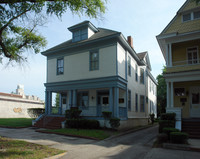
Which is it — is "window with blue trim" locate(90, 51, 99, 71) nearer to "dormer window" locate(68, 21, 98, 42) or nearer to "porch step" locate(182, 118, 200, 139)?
"dormer window" locate(68, 21, 98, 42)

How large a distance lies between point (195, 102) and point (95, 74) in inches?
346

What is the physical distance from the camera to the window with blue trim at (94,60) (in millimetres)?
17858

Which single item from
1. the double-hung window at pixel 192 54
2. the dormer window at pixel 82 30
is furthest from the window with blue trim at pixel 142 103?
the dormer window at pixel 82 30

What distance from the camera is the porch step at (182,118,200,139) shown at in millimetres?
12027

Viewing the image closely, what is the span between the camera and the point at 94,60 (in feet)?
59.4

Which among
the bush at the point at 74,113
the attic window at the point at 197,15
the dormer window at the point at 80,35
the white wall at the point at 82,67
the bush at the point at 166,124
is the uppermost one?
the attic window at the point at 197,15

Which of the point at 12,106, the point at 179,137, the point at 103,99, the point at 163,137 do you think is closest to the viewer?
the point at 179,137

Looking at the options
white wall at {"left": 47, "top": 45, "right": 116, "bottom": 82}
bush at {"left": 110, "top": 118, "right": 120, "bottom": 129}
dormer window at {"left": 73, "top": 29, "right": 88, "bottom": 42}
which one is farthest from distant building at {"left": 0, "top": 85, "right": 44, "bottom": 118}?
bush at {"left": 110, "top": 118, "right": 120, "bottom": 129}

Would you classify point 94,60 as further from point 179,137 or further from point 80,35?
point 179,137

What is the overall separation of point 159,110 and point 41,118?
28.5m

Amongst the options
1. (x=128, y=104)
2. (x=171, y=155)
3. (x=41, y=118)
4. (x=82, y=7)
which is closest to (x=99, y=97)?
(x=128, y=104)

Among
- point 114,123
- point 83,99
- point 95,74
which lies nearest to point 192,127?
point 114,123

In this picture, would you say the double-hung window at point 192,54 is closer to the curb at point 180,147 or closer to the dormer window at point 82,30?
the curb at point 180,147

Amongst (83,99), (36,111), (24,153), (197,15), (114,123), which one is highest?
(197,15)
